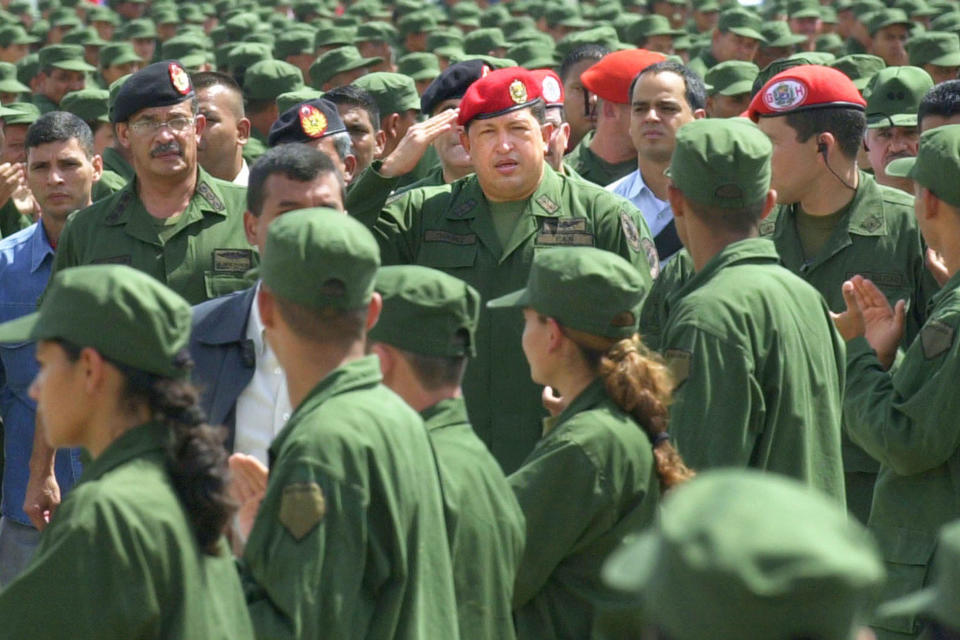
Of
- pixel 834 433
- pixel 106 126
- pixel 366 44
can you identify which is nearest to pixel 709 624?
pixel 834 433

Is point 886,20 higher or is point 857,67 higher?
point 857,67

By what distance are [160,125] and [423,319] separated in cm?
298

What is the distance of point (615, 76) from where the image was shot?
9.81 metres

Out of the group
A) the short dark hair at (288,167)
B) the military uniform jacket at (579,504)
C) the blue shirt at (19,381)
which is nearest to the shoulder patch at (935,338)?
the military uniform jacket at (579,504)

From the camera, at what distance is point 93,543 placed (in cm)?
345

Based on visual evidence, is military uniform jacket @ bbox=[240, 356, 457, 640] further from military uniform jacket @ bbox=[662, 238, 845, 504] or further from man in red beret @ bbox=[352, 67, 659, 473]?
man in red beret @ bbox=[352, 67, 659, 473]

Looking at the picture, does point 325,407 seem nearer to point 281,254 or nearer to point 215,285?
point 281,254

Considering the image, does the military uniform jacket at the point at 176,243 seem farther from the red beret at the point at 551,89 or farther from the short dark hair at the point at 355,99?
the short dark hair at the point at 355,99

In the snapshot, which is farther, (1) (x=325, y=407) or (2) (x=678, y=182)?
(2) (x=678, y=182)

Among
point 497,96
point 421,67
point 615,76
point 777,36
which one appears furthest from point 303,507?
point 777,36

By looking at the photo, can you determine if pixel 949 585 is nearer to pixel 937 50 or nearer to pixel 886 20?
pixel 937 50

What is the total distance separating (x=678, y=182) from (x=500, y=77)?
68.2 inches

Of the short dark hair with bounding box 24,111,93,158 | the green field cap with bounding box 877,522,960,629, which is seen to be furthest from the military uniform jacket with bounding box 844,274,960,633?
the short dark hair with bounding box 24,111,93,158

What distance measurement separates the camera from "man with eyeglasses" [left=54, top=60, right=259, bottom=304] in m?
6.63
